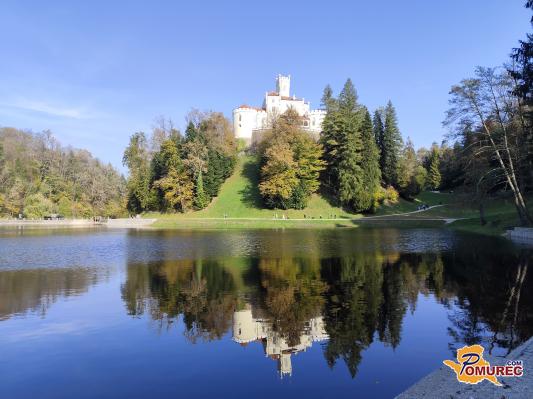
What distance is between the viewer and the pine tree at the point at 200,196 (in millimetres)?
64688

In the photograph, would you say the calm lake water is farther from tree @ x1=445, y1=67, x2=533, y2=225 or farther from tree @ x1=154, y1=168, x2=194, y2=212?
tree @ x1=154, y1=168, x2=194, y2=212

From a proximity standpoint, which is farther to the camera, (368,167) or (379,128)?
(379,128)

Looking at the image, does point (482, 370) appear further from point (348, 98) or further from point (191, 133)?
point (191, 133)

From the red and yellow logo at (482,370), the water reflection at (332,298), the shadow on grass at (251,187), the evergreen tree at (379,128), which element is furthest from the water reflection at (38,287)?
the evergreen tree at (379,128)

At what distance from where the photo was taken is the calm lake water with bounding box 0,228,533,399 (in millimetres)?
7477

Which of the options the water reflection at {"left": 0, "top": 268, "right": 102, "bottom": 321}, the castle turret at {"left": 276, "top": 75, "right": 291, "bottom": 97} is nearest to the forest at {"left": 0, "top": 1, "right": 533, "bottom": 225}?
the castle turret at {"left": 276, "top": 75, "right": 291, "bottom": 97}

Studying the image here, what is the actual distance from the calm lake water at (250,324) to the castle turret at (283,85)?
298 feet

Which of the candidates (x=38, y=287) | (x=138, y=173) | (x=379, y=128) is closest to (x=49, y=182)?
(x=138, y=173)

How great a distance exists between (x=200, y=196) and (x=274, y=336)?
56.3 m

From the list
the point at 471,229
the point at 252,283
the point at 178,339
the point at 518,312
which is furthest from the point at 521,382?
the point at 471,229

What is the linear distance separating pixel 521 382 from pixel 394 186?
6623 centimetres

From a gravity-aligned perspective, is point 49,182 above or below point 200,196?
above

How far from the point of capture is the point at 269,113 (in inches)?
3501

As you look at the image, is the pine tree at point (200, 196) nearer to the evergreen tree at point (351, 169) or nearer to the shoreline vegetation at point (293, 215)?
the shoreline vegetation at point (293, 215)
